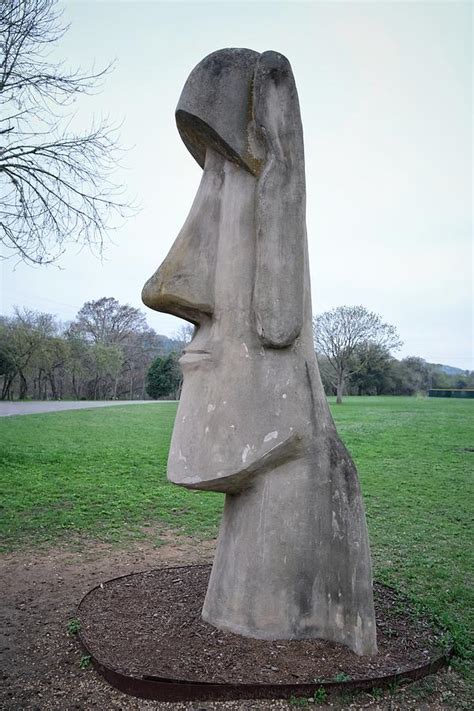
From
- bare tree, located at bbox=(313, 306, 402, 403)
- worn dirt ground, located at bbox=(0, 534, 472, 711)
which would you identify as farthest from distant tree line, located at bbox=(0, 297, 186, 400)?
worn dirt ground, located at bbox=(0, 534, 472, 711)

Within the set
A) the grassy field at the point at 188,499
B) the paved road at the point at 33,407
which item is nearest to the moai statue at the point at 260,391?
the grassy field at the point at 188,499

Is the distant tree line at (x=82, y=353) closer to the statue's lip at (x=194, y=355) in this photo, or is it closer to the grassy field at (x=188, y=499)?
the grassy field at (x=188, y=499)

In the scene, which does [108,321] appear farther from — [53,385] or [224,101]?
[224,101]

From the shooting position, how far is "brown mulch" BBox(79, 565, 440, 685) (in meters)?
3.80

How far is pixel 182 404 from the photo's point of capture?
445cm

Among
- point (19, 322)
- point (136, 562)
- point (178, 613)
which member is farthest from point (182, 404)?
point (19, 322)

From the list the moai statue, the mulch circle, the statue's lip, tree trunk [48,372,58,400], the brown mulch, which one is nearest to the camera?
the mulch circle

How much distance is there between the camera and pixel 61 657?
14.3ft

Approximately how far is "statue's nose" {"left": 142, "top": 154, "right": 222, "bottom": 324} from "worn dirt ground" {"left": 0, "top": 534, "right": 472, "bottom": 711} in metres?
2.64

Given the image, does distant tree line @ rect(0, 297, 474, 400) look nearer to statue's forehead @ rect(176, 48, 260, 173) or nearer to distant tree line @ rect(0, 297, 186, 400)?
distant tree line @ rect(0, 297, 186, 400)

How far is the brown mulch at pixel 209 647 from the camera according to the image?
12.5ft

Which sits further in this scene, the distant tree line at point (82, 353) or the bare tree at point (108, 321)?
the bare tree at point (108, 321)

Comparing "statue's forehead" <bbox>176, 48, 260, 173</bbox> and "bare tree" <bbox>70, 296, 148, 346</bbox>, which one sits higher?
"bare tree" <bbox>70, 296, 148, 346</bbox>

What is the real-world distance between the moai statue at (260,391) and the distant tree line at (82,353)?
4320 cm
